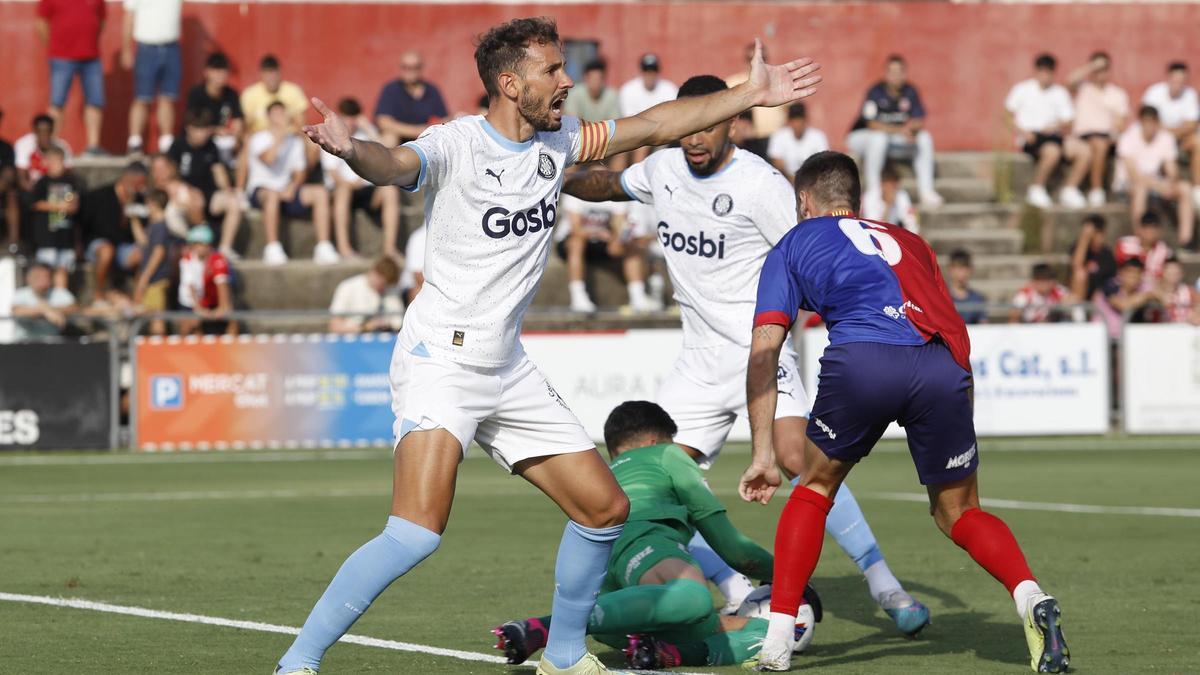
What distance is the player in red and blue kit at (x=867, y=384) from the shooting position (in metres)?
6.92

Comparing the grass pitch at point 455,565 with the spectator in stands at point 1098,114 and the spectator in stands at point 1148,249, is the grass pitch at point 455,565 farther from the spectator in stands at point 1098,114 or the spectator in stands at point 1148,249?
the spectator in stands at point 1098,114

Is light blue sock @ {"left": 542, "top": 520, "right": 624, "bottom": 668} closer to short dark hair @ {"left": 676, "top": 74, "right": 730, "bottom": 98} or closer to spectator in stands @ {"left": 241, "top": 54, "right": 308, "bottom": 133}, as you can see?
short dark hair @ {"left": 676, "top": 74, "right": 730, "bottom": 98}

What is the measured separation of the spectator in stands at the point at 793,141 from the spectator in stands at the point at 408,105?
14.2 feet

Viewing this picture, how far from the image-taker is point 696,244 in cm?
893

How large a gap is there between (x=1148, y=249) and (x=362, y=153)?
18.5m

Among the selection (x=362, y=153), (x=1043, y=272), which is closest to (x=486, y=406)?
(x=362, y=153)

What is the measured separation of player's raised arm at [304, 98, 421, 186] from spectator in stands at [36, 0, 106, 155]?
58.5ft

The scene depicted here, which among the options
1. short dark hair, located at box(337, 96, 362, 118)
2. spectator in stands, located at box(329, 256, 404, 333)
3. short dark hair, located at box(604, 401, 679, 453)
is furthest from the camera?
short dark hair, located at box(337, 96, 362, 118)

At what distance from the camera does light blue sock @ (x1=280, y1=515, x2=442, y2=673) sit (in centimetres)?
626

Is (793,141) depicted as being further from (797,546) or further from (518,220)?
(518,220)

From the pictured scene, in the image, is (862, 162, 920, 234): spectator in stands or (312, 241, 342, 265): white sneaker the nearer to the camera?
(312, 241, 342, 265): white sneaker

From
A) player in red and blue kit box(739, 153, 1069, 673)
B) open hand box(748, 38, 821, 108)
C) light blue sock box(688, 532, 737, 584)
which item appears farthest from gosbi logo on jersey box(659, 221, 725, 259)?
open hand box(748, 38, 821, 108)

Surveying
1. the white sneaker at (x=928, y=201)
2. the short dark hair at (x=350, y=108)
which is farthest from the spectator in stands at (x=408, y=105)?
the white sneaker at (x=928, y=201)

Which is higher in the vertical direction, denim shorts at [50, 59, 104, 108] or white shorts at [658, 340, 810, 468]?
denim shorts at [50, 59, 104, 108]
